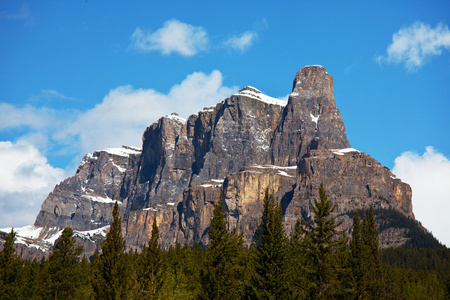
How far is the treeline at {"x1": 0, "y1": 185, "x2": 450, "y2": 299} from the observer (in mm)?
84750

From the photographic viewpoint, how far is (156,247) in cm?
11588

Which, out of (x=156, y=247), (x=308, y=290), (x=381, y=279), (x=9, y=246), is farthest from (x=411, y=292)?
(x=9, y=246)

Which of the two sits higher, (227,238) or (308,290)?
(227,238)

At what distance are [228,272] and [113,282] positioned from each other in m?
16.8

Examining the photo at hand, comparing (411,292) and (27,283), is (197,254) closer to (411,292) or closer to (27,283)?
(27,283)

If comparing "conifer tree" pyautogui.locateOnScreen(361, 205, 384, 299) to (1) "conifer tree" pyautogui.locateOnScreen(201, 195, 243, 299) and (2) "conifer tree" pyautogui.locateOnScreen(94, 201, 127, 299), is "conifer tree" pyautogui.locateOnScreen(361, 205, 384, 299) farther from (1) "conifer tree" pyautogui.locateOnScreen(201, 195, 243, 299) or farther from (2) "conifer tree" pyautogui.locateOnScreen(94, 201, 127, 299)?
(2) "conifer tree" pyautogui.locateOnScreen(94, 201, 127, 299)

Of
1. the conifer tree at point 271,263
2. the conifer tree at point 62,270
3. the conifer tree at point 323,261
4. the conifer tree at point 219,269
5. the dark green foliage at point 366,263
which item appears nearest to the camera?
the conifer tree at point 271,263

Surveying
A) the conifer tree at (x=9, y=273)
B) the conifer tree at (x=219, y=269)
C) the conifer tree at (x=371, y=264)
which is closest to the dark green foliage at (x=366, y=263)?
the conifer tree at (x=371, y=264)

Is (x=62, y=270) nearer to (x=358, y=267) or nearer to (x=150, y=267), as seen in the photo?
(x=150, y=267)

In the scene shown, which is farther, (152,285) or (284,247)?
(152,285)

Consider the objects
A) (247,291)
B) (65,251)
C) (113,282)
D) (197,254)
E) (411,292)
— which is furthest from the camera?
(411,292)

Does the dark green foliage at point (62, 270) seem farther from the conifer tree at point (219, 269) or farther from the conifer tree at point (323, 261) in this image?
the conifer tree at point (323, 261)

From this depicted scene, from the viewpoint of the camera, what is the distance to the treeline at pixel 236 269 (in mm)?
84750

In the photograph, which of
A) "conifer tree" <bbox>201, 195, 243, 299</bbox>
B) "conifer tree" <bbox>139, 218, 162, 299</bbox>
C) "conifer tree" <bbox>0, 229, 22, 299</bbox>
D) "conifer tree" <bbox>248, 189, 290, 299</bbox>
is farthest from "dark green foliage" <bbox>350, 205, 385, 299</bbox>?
"conifer tree" <bbox>0, 229, 22, 299</bbox>
